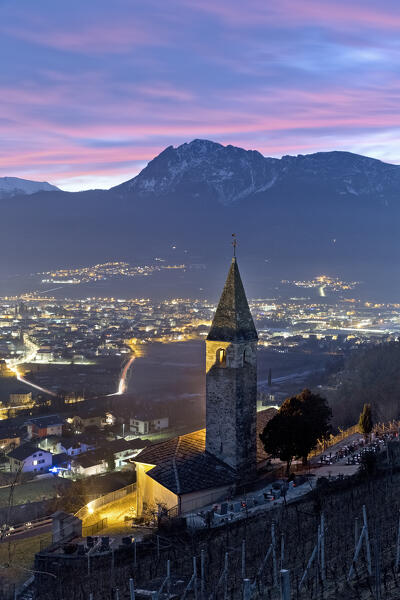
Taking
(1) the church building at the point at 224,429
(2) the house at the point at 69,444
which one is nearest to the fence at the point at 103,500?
(1) the church building at the point at 224,429

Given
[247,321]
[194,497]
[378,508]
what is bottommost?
[194,497]

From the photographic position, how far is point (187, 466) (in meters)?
22.9

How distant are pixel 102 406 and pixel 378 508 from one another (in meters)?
39.6

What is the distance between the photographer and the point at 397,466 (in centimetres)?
2141

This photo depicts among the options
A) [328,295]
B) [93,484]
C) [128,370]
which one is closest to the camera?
[93,484]

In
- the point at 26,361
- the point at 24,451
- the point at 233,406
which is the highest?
the point at 233,406

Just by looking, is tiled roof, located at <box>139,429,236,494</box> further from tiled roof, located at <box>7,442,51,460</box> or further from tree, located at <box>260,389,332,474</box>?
tiled roof, located at <box>7,442,51,460</box>

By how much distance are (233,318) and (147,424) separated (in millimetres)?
24992

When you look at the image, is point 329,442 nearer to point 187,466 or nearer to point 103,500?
point 187,466

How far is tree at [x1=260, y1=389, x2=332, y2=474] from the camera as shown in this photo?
2361cm

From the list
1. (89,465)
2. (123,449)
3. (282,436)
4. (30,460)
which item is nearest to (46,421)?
(30,460)

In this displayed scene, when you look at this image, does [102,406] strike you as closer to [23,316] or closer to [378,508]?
[378,508]

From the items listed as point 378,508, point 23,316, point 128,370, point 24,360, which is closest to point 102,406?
point 128,370

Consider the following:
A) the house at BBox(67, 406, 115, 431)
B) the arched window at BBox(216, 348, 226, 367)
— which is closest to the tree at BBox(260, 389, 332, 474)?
the arched window at BBox(216, 348, 226, 367)
